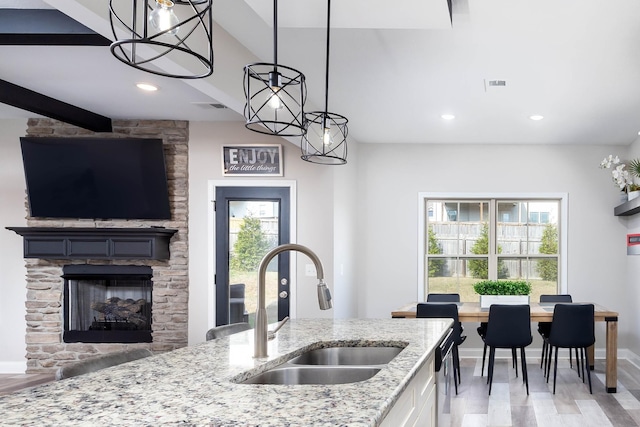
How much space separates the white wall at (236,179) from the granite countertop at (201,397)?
3301 mm

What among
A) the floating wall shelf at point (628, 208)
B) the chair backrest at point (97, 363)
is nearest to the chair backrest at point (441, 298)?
the floating wall shelf at point (628, 208)

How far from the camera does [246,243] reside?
5.66 metres

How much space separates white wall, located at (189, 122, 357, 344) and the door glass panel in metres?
0.24

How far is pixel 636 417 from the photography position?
4305mm

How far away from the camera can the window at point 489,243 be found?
681 cm

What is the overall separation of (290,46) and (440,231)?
3978 millimetres

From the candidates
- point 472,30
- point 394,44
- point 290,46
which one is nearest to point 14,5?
point 290,46

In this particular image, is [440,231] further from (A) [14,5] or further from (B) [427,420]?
(A) [14,5]

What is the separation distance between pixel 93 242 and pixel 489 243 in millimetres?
4521

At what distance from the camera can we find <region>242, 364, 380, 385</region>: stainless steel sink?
2.17 metres

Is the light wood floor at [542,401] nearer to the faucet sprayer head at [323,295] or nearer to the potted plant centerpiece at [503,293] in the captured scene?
the potted plant centerpiece at [503,293]

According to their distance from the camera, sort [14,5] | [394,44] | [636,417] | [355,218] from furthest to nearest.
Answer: [355,218], [636,417], [394,44], [14,5]

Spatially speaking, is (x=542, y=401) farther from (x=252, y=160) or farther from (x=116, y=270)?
(x=116, y=270)

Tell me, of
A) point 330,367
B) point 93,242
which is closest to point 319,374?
point 330,367
